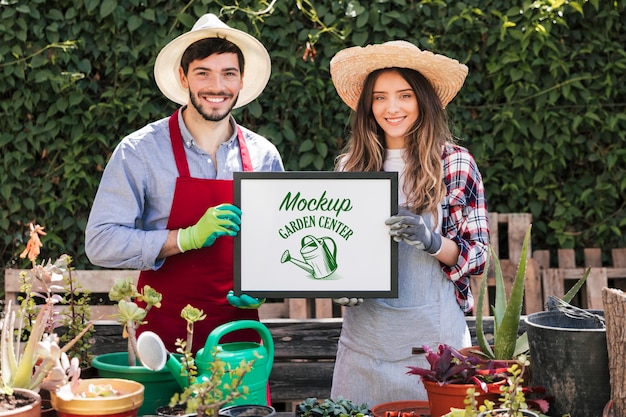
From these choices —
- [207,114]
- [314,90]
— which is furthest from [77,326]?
[314,90]

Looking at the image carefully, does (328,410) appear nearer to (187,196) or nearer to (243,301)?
(243,301)

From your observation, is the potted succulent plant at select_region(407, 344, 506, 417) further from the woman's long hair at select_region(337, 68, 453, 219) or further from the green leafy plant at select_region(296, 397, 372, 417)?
the woman's long hair at select_region(337, 68, 453, 219)

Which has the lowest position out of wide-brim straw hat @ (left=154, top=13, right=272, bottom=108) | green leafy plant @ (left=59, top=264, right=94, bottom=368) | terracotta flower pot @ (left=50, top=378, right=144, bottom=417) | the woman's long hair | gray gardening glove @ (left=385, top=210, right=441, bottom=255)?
terracotta flower pot @ (left=50, top=378, right=144, bottom=417)

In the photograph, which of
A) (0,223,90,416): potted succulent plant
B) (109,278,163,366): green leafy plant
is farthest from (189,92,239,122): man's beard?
(0,223,90,416): potted succulent plant

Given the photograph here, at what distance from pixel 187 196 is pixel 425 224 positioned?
851 millimetres

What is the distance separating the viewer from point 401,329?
2.75 m

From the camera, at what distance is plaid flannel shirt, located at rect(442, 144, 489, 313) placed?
2721 mm

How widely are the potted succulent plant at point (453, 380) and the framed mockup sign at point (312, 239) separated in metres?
0.61

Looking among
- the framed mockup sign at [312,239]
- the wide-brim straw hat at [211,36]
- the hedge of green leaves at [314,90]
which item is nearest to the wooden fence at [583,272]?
the hedge of green leaves at [314,90]

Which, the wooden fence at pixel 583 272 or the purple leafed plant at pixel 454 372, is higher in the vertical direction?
the wooden fence at pixel 583 272

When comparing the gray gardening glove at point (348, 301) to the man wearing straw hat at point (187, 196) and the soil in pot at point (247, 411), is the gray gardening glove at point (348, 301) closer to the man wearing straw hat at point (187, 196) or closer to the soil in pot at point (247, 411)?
the man wearing straw hat at point (187, 196)

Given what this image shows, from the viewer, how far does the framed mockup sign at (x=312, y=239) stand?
2.53 meters

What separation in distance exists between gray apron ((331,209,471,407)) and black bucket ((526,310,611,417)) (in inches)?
32.2

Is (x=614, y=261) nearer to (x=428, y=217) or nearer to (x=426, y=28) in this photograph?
(x=426, y=28)
